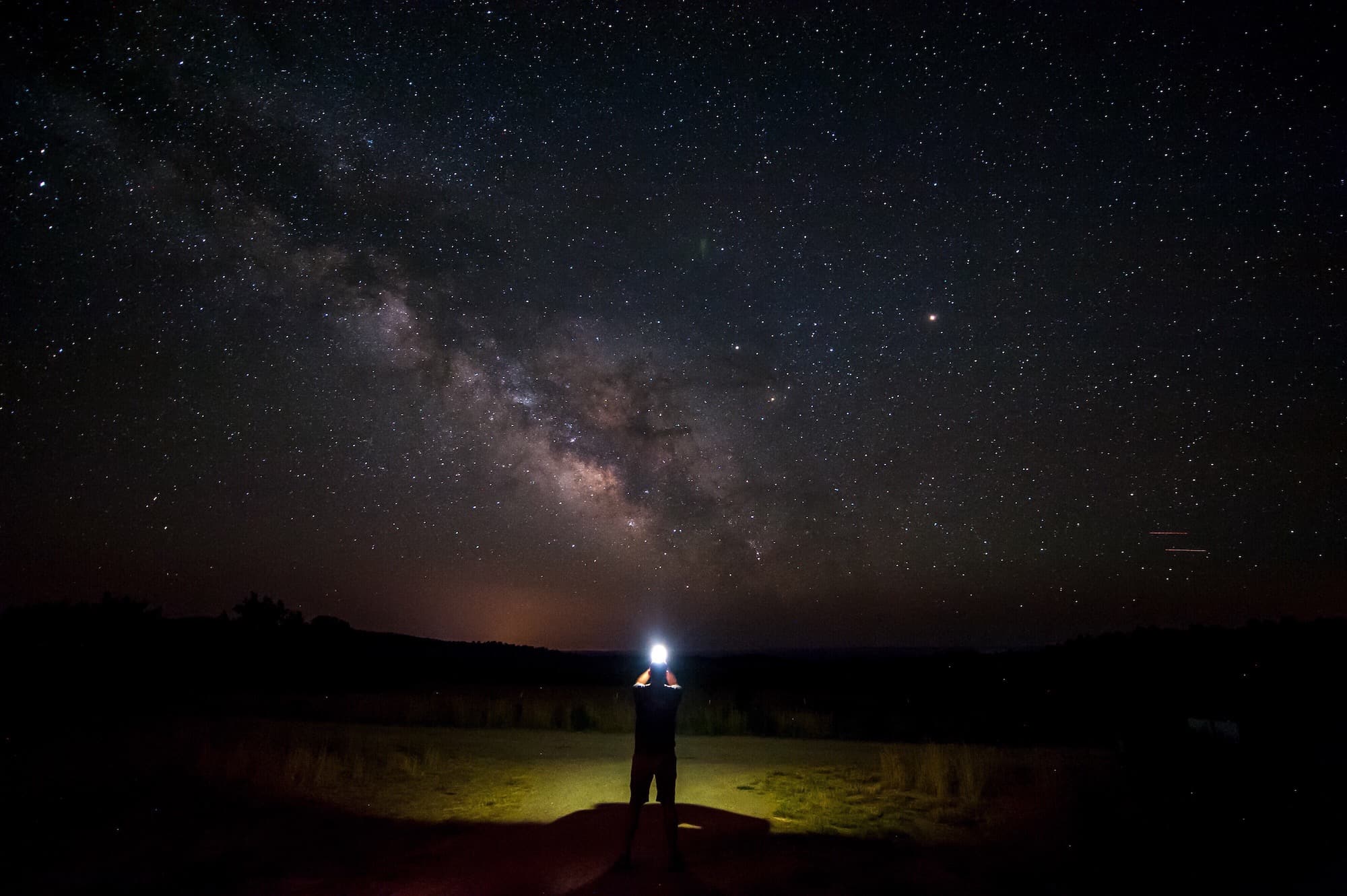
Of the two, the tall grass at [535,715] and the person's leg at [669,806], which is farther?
the tall grass at [535,715]

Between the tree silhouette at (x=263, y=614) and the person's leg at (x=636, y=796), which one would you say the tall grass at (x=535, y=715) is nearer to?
the person's leg at (x=636, y=796)

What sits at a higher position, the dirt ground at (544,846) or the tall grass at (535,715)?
the dirt ground at (544,846)

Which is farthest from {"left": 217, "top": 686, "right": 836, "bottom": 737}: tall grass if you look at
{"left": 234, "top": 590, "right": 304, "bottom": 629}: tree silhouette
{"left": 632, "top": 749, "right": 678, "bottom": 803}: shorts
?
{"left": 234, "top": 590, "right": 304, "bottom": 629}: tree silhouette

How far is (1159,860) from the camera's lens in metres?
8.13

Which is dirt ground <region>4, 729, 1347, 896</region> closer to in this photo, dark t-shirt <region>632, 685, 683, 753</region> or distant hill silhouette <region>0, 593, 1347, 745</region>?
dark t-shirt <region>632, 685, 683, 753</region>

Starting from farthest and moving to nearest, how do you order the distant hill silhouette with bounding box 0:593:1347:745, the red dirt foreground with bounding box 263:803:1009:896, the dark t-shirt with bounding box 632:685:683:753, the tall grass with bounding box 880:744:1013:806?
the distant hill silhouette with bounding box 0:593:1347:745
the tall grass with bounding box 880:744:1013:806
the dark t-shirt with bounding box 632:685:683:753
the red dirt foreground with bounding box 263:803:1009:896

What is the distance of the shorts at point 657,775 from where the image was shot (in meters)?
6.99

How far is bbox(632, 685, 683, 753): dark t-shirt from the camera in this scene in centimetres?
712

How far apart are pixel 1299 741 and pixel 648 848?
35.4 feet

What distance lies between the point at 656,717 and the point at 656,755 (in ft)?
1.11

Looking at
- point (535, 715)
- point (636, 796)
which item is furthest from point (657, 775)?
point (535, 715)

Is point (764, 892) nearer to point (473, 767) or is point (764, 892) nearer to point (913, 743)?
point (473, 767)

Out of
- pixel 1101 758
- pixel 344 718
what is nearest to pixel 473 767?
pixel 344 718

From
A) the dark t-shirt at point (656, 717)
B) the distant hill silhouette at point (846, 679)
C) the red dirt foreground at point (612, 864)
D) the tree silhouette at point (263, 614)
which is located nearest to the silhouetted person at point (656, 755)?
the dark t-shirt at point (656, 717)
